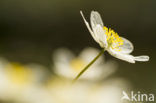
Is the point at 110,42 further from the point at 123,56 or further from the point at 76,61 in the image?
the point at 76,61

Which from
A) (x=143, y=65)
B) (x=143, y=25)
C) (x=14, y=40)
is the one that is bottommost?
(x=143, y=25)

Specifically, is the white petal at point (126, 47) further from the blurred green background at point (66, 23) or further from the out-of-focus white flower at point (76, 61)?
the blurred green background at point (66, 23)

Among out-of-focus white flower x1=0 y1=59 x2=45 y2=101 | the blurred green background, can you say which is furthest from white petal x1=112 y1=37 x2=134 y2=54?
the blurred green background

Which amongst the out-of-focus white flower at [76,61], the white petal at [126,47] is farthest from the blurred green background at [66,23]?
the white petal at [126,47]

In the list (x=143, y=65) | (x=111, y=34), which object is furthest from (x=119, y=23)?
(x=111, y=34)

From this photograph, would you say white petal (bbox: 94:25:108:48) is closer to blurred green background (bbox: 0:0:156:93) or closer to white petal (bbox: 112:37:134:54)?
white petal (bbox: 112:37:134:54)

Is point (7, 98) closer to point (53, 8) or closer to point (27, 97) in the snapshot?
point (27, 97)
